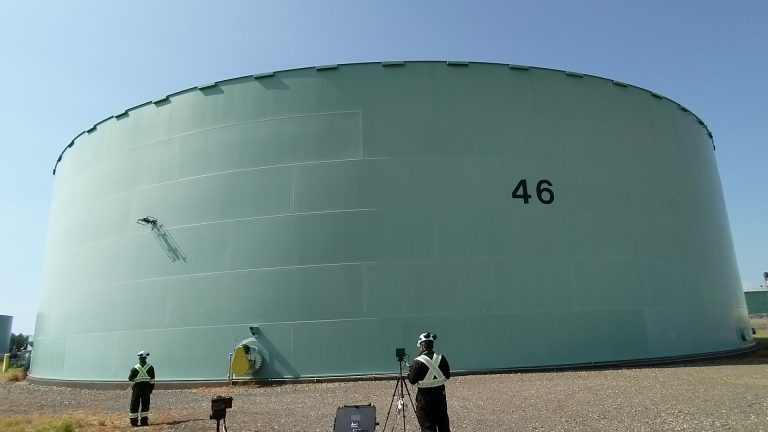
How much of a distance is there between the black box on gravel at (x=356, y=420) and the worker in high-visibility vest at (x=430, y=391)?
1.86 feet

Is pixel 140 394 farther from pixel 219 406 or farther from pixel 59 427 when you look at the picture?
pixel 219 406

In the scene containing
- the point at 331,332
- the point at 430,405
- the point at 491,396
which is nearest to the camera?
the point at 430,405

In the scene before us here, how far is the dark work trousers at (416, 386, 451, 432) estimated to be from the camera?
5.69 metres

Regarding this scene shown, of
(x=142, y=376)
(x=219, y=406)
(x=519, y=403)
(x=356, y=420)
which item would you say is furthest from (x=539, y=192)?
(x=142, y=376)

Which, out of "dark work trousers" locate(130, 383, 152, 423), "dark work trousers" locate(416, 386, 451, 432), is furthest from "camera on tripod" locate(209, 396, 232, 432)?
"dark work trousers" locate(130, 383, 152, 423)

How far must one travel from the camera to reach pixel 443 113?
14641 millimetres

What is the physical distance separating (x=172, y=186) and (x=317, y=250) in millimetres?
5504

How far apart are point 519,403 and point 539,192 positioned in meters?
7.17

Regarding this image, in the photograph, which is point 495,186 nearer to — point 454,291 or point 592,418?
point 454,291

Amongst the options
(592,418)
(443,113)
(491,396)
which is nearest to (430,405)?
(592,418)

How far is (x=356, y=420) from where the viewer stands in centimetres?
586

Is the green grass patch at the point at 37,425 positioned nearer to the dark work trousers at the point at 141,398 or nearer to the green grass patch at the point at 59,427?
the green grass patch at the point at 59,427

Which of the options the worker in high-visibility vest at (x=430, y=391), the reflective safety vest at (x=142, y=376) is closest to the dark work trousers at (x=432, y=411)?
the worker in high-visibility vest at (x=430, y=391)

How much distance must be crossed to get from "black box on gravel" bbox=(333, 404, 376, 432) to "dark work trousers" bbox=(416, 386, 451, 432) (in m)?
0.57
